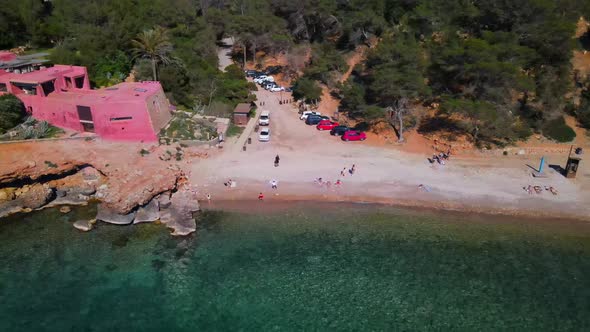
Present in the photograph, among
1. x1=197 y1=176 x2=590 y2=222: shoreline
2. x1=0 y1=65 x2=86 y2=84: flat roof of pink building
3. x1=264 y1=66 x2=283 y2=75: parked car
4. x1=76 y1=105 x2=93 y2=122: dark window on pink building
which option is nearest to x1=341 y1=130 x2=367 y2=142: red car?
x1=197 y1=176 x2=590 y2=222: shoreline

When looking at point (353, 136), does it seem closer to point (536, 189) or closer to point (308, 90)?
point (308, 90)

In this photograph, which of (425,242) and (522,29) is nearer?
(425,242)

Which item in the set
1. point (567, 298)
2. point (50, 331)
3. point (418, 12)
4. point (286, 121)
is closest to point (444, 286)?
point (567, 298)

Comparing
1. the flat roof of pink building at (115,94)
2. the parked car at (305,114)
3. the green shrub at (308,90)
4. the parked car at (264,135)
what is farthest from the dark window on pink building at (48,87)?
the green shrub at (308,90)

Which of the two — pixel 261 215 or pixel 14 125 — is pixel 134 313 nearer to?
pixel 261 215

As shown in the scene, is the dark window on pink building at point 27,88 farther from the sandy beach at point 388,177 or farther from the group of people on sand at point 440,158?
the group of people on sand at point 440,158

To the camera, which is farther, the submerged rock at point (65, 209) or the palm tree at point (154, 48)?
the palm tree at point (154, 48)

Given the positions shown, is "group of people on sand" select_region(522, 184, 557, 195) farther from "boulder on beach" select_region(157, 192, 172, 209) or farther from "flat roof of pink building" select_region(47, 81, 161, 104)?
"flat roof of pink building" select_region(47, 81, 161, 104)
